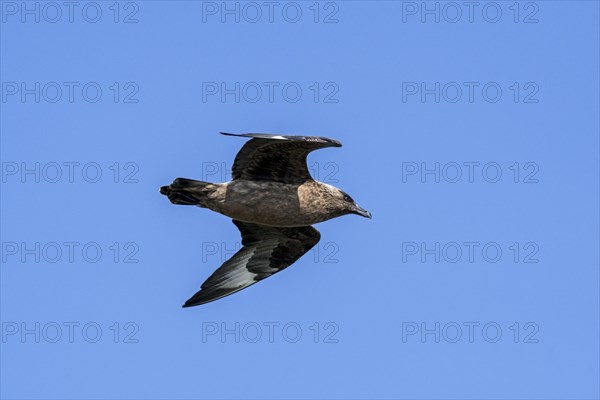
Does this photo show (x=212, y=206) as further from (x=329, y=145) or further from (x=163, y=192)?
(x=329, y=145)

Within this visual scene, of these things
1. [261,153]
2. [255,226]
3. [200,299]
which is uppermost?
[261,153]

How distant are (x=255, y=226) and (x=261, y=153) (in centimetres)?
183

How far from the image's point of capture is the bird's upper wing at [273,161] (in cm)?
1270

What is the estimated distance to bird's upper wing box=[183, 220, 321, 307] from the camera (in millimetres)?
14188

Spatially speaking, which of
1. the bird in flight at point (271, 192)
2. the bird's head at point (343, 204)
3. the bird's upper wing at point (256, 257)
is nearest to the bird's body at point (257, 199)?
the bird in flight at point (271, 192)

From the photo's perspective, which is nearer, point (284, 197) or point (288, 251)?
point (284, 197)

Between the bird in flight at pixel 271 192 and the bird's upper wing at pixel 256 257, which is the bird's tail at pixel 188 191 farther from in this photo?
the bird's upper wing at pixel 256 257

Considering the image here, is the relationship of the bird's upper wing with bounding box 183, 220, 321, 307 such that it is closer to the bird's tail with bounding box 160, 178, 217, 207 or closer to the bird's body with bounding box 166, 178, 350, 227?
the bird's body with bounding box 166, 178, 350, 227

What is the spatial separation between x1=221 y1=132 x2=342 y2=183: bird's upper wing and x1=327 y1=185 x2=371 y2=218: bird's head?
0.40 m

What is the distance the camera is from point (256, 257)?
14523 millimetres

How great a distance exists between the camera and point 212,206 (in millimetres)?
13000

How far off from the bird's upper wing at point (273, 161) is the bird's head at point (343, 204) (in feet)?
1.31

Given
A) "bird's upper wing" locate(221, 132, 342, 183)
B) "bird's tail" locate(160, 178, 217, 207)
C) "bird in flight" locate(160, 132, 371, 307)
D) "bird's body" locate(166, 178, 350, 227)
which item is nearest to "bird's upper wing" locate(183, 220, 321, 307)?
"bird in flight" locate(160, 132, 371, 307)

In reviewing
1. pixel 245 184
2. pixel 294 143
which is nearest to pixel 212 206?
pixel 245 184
